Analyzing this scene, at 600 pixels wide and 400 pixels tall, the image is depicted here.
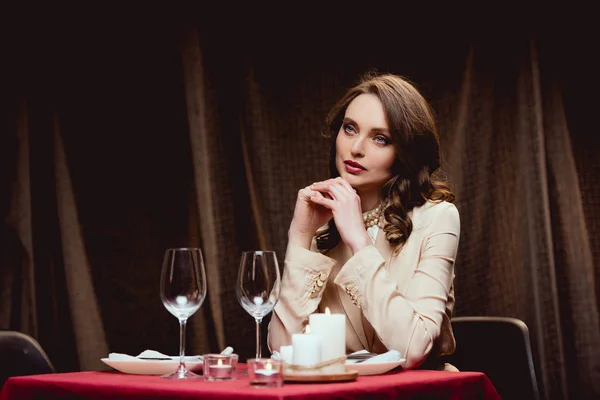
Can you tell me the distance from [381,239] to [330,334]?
3.04 ft

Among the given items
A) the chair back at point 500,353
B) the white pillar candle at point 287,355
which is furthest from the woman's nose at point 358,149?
the white pillar candle at point 287,355

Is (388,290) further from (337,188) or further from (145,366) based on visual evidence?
(145,366)

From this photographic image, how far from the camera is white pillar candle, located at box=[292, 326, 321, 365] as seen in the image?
1.46 metres

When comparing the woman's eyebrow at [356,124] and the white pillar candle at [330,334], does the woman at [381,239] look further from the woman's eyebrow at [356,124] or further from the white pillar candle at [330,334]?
the white pillar candle at [330,334]

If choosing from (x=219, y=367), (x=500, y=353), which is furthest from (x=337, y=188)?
(x=219, y=367)

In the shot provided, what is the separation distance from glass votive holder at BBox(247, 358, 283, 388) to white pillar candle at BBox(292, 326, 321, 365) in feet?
0.22

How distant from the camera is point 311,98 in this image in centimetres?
345

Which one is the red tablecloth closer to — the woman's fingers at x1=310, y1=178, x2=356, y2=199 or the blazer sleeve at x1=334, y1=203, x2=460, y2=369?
the blazer sleeve at x1=334, y1=203, x2=460, y2=369

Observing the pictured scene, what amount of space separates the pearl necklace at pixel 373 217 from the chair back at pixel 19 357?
1020 millimetres

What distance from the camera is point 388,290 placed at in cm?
202

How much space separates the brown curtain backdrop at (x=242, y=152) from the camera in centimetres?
312

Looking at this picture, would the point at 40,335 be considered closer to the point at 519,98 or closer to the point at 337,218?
the point at 337,218

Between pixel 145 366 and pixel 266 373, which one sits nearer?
pixel 266 373

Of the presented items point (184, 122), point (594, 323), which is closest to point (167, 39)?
point (184, 122)
